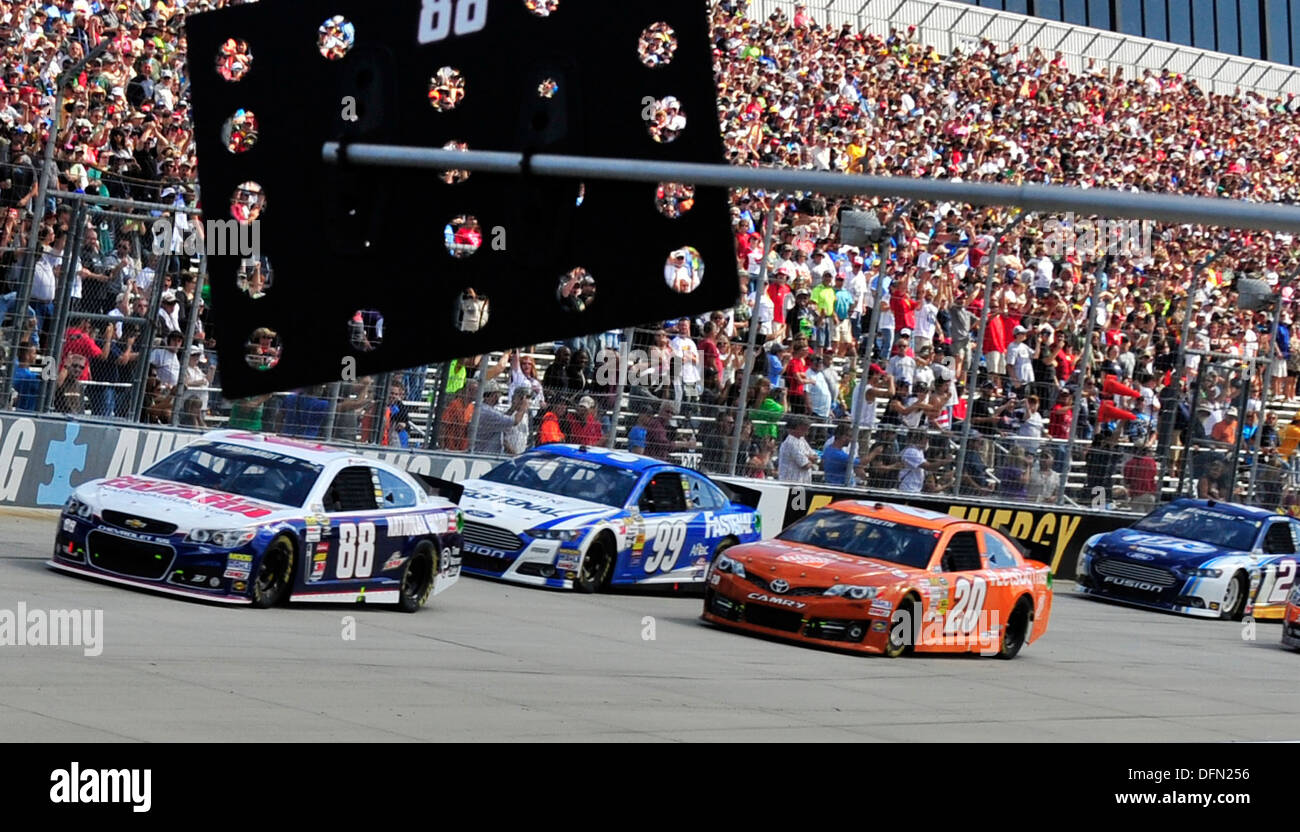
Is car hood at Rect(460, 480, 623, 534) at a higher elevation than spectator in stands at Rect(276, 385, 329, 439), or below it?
below

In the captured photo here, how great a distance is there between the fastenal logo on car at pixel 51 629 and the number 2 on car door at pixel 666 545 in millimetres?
7683

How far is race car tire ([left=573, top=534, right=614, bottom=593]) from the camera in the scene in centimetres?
1931

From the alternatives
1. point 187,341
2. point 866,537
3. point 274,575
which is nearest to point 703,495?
point 866,537

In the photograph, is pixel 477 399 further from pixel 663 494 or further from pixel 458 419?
pixel 663 494

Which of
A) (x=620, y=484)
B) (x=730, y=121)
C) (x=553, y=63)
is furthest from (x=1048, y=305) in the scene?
(x=553, y=63)

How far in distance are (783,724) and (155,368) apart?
901 cm

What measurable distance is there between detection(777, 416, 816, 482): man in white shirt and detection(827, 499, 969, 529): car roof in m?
5.11

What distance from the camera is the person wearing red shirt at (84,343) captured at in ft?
60.0

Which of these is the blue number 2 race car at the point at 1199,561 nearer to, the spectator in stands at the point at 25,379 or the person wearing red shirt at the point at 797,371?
the person wearing red shirt at the point at 797,371

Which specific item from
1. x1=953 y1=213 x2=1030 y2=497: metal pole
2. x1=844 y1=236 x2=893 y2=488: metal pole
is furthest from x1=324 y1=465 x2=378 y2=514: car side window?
x1=953 y1=213 x2=1030 y2=497: metal pole

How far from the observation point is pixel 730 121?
29.8m

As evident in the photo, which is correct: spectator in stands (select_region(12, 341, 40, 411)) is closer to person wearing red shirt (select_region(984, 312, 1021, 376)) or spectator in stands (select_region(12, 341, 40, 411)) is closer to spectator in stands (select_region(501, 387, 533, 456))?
spectator in stands (select_region(501, 387, 533, 456))

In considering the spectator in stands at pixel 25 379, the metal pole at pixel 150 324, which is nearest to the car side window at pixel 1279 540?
the metal pole at pixel 150 324

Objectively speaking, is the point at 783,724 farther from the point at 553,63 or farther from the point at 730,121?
the point at 730,121
